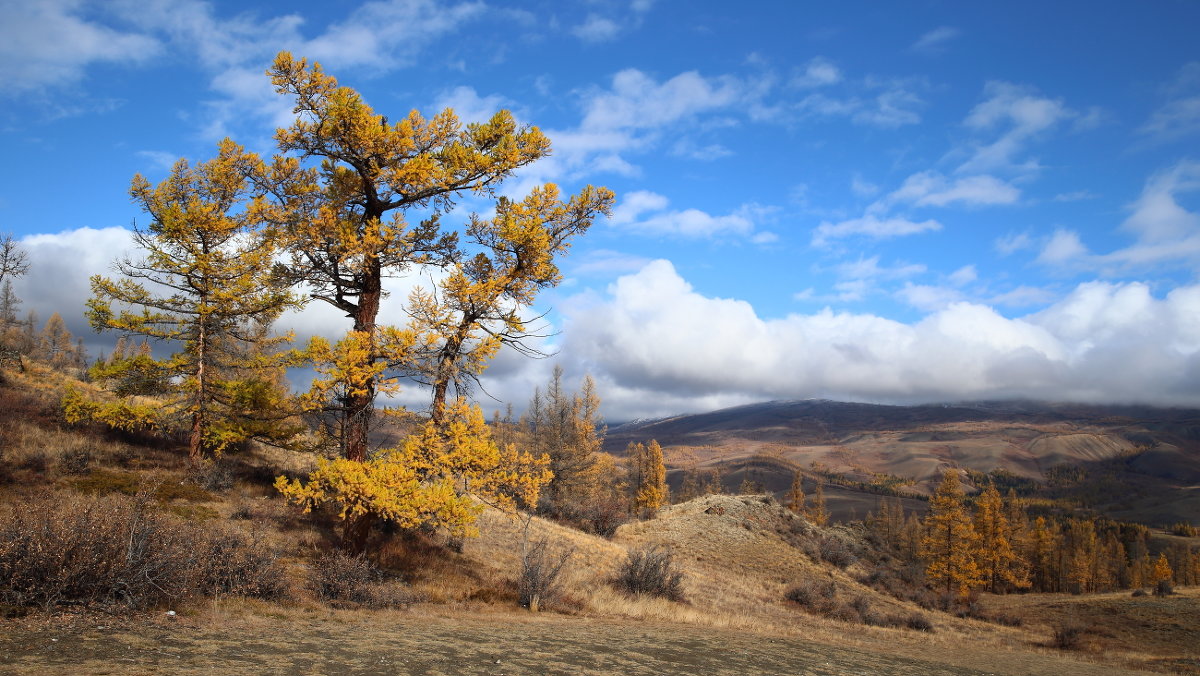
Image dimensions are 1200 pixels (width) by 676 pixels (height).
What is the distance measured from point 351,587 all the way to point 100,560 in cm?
395

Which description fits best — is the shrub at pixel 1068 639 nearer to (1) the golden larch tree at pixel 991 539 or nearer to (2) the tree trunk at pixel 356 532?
(2) the tree trunk at pixel 356 532

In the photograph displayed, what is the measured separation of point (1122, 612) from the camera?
3509cm

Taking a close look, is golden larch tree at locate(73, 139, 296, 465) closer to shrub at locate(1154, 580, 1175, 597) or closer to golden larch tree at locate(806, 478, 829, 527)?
shrub at locate(1154, 580, 1175, 597)

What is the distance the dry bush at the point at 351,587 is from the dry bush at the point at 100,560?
150cm

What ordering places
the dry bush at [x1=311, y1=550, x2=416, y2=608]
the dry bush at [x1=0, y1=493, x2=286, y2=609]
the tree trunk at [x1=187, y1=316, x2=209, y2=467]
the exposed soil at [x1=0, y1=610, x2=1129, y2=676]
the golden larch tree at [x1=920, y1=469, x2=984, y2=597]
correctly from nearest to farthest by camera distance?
the exposed soil at [x1=0, y1=610, x2=1129, y2=676], the dry bush at [x1=0, y1=493, x2=286, y2=609], the dry bush at [x1=311, y1=550, x2=416, y2=608], the tree trunk at [x1=187, y1=316, x2=209, y2=467], the golden larch tree at [x1=920, y1=469, x2=984, y2=597]

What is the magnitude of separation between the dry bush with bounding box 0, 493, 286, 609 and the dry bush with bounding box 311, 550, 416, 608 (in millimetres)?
1498

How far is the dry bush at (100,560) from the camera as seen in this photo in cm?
684

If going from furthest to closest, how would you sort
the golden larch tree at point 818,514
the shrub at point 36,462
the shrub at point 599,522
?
1. the golden larch tree at point 818,514
2. the shrub at point 599,522
3. the shrub at point 36,462

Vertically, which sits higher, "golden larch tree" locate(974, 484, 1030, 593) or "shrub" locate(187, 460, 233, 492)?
"shrub" locate(187, 460, 233, 492)

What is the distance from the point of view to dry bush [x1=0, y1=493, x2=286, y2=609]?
6836 mm

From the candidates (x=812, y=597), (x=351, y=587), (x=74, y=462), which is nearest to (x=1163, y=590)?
(x=812, y=597)

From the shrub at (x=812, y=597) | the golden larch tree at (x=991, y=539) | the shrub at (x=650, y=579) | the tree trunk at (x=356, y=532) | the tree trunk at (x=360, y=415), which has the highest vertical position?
the tree trunk at (x=360, y=415)

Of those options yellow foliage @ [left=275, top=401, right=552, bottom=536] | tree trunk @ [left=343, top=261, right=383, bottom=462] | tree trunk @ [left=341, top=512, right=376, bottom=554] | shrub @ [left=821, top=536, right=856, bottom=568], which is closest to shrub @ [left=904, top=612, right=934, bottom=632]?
shrub @ [left=821, top=536, right=856, bottom=568]

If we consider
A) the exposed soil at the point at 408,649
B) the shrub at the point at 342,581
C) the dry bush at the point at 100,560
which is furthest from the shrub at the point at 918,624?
the dry bush at the point at 100,560
